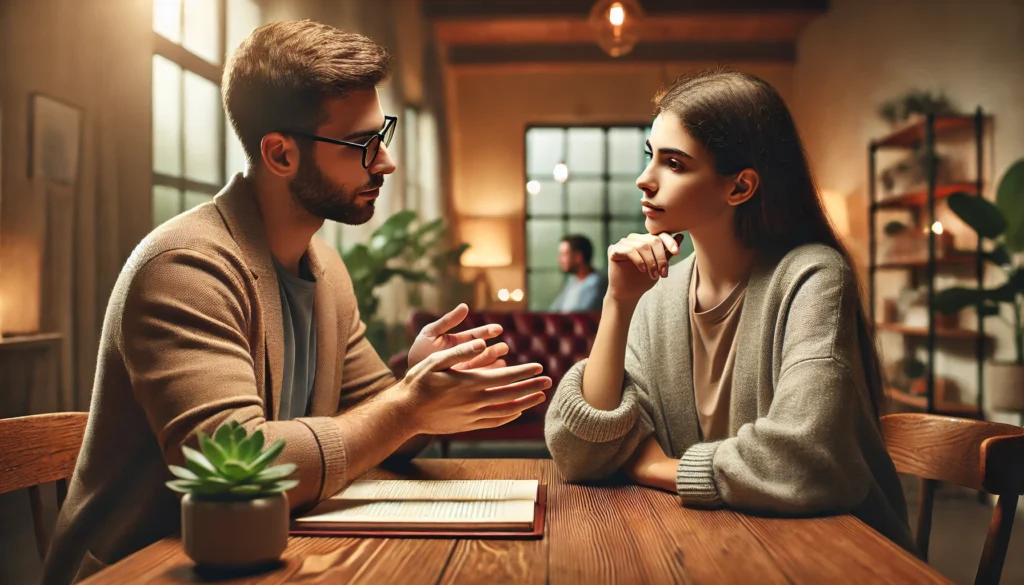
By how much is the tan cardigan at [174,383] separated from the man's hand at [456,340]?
225mm

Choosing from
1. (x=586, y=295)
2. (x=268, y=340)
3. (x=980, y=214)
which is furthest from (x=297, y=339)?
(x=586, y=295)

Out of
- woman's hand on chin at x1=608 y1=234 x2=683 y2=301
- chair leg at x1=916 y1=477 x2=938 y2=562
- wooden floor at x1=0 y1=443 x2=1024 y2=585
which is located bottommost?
wooden floor at x1=0 y1=443 x2=1024 y2=585

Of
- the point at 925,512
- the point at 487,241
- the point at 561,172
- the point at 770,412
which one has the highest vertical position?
the point at 561,172

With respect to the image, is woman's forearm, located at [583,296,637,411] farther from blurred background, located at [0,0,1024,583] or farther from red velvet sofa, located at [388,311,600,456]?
red velvet sofa, located at [388,311,600,456]

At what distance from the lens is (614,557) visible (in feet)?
2.88

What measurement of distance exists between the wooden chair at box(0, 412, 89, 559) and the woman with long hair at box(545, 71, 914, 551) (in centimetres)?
83

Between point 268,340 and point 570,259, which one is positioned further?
point 570,259

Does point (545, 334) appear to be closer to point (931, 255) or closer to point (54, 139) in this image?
point (931, 255)

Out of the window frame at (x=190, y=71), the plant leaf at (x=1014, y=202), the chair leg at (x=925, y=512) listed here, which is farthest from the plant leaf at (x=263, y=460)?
the plant leaf at (x=1014, y=202)

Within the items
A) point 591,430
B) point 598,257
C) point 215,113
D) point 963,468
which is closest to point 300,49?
point 591,430

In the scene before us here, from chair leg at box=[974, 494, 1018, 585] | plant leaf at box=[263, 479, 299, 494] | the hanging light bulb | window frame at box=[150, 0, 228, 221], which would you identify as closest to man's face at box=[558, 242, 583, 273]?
the hanging light bulb

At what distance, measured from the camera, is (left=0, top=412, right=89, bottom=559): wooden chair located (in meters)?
1.31

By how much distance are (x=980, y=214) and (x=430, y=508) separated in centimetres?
427

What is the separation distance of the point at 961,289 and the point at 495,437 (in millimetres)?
2732
